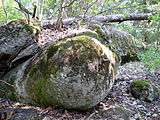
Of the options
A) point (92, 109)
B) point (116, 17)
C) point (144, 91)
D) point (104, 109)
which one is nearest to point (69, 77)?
point (92, 109)

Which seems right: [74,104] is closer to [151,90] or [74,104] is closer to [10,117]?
[10,117]

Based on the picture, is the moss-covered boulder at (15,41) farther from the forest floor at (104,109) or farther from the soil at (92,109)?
the forest floor at (104,109)

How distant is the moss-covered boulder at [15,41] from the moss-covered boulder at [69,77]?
0.64 meters

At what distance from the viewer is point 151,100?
3896mm

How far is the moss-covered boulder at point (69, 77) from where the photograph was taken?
2885 millimetres

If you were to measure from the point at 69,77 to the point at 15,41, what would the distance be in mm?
1812

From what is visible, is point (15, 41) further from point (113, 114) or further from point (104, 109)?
point (113, 114)

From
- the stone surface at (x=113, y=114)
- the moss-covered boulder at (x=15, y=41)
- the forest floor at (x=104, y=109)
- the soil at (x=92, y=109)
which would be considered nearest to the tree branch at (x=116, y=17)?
the soil at (x=92, y=109)

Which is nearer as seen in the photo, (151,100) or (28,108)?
(28,108)

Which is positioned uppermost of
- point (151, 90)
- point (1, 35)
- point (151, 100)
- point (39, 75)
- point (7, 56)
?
point (1, 35)

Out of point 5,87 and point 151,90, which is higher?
point 5,87

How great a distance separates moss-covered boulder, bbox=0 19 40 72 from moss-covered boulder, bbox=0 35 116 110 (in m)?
0.64

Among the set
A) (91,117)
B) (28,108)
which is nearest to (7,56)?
(28,108)

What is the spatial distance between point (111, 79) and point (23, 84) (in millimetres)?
2070
